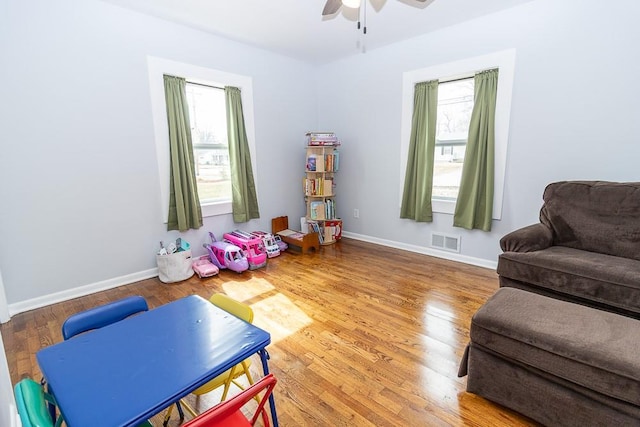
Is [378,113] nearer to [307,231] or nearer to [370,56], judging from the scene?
[370,56]

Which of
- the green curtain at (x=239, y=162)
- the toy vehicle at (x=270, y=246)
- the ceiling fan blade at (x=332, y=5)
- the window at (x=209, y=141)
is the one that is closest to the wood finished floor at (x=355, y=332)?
the toy vehicle at (x=270, y=246)

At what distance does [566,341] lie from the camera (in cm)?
130

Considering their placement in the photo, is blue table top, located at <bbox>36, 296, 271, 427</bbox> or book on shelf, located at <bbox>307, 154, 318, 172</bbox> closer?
blue table top, located at <bbox>36, 296, 271, 427</bbox>

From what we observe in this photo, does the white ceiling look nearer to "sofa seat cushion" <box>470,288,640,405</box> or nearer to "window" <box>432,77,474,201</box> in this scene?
"window" <box>432,77,474,201</box>

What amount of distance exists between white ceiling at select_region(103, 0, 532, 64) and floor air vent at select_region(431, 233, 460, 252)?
2.42 metres

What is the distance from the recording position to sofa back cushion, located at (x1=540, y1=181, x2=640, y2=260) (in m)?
2.23

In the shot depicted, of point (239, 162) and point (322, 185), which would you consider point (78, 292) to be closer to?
point (239, 162)

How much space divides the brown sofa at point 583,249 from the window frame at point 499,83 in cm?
60

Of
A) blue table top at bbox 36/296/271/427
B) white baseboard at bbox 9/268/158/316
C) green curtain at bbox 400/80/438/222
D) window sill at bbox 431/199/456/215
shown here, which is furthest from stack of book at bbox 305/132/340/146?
blue table top at bbox 36/296/271/427

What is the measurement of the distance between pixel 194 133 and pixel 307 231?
202 centimetres

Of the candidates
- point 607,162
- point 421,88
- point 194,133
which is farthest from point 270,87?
point 607,162

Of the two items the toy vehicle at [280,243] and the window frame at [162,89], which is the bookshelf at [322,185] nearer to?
the toy vehicle at [280,243]

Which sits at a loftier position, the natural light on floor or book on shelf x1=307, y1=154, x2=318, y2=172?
book on shelf x1=307, y1=154, x2=318, y2=172

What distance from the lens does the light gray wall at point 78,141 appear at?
Result: 8.05ft
